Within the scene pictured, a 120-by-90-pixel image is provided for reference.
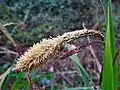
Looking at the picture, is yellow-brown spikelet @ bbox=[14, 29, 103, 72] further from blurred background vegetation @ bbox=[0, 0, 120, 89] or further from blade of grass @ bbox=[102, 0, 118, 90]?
blurred background vegetation @ bbox=[0, 0, 120, 89]

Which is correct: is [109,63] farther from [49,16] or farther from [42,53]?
[49,16]

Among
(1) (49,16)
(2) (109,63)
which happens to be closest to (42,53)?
(2) (109,63)

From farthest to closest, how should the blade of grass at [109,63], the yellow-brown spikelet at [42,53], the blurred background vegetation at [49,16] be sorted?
the blurred background vegetation at [49,16]
the blade of grass at [109,63]
the yellow-brown spikelet at [42,53]

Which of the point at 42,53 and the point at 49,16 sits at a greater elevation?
the point at 49,16

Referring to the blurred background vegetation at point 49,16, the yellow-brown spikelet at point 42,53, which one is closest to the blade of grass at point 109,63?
the yellow-brown spikelet at point 42,53

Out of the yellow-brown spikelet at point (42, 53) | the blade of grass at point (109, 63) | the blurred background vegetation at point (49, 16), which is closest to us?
the yellow-brown spikelet at point (42, 53)

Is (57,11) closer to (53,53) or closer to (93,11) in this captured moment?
(93,11)

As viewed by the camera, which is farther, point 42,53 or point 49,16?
point 49,16

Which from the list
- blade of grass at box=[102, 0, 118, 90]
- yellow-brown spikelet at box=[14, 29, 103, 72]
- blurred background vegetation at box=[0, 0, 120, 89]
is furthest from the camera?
blurred background vegetation at box=[0, 0, 120, 89]

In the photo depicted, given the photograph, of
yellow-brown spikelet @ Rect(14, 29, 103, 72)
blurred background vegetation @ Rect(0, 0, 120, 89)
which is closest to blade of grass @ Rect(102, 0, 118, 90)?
yellow-brown spikelet @ Rect(14, 29, 103, 72)

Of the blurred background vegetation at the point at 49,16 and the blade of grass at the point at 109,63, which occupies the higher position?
the blurred background vegetation at the point at 49,16

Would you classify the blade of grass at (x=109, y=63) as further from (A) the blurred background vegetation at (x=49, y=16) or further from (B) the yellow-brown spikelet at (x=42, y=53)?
(A) the blurred background vegetation at (x=49, y=16)
